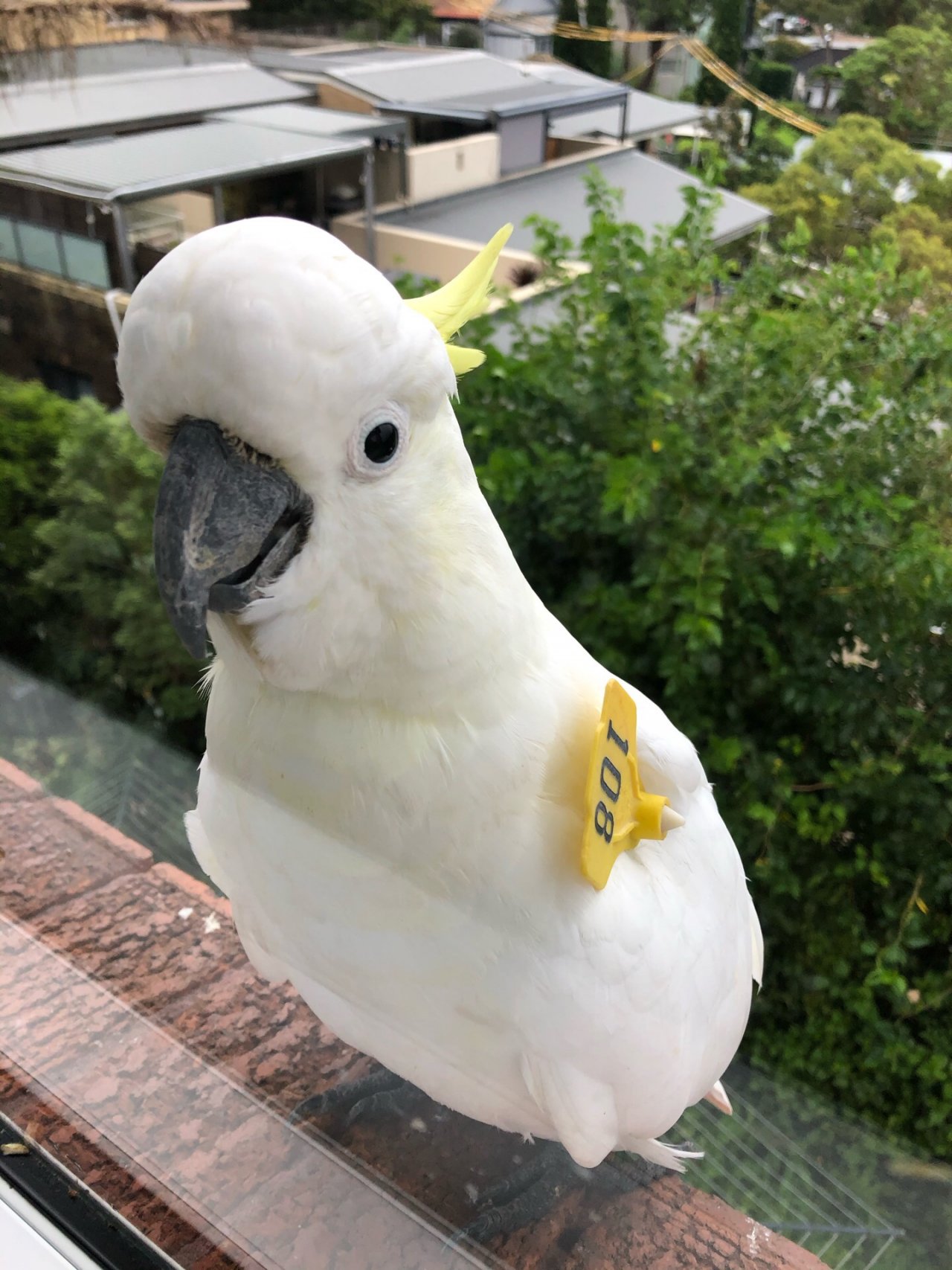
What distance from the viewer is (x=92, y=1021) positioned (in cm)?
116

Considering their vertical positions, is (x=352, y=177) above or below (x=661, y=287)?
above

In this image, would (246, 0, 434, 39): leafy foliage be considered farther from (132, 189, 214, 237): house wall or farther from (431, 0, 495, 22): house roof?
(132, 189, 214, 237): house wall

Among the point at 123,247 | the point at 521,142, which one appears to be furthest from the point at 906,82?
the point at 123,247

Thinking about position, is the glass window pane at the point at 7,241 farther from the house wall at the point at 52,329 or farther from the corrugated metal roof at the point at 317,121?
the corrugated metal roof at the point at 317,121

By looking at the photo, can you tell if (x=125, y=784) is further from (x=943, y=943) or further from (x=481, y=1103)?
(x=943, y=943)

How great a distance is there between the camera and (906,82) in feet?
4.72

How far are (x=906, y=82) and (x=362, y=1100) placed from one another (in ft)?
5.22

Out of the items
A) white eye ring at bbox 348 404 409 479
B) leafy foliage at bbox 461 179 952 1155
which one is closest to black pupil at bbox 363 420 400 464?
white eye ring at bbox 348 404 409 479

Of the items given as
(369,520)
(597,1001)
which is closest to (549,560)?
(597,1001)

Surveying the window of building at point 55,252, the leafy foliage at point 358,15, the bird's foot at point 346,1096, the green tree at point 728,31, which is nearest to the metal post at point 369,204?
the leafy foliage at point 358,15

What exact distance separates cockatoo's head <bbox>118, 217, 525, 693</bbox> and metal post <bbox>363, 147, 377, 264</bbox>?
3.71 ft

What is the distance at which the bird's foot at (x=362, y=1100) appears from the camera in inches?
43.2

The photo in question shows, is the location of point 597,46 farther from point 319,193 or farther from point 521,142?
point 319,193

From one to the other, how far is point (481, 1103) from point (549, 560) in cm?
133
